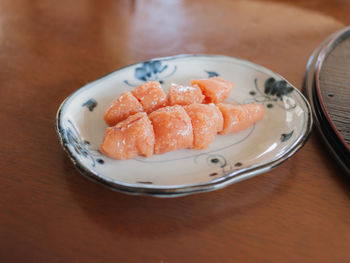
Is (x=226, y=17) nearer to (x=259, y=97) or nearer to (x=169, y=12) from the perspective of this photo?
(x=169, y=12)

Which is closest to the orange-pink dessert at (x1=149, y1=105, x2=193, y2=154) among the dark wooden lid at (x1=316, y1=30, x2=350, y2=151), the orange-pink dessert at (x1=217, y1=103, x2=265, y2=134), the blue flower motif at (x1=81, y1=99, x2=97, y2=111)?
the orange-pink dessert at (x1=217, y1=103, x2=265, y2=134)

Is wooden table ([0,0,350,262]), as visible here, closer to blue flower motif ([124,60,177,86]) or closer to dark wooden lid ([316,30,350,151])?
dark wooden lid ([316,30,350,151])

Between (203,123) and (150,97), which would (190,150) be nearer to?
(203,123)

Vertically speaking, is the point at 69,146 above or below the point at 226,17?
below

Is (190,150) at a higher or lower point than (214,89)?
lower

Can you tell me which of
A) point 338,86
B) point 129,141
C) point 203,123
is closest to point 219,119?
point 203,123

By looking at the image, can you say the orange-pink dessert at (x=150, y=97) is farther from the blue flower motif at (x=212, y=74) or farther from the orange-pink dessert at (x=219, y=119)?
the blue flower motif at (x=212, y=74)

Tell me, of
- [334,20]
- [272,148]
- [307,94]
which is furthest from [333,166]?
[334,20]
